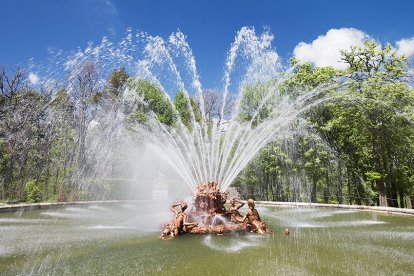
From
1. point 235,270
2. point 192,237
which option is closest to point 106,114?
point 192,237

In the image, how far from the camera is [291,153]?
32.8 m

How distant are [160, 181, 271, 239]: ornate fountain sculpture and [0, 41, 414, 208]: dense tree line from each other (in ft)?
33.6

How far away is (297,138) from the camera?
32625 millimetres

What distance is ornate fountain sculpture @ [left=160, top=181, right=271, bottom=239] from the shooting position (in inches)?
590

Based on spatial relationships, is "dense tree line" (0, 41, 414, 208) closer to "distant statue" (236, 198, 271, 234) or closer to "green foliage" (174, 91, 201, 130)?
"distant statue" (236, 198, 271, 234)

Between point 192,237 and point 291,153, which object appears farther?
point 291,153

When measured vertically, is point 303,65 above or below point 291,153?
above

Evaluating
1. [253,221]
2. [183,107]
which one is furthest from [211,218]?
[183,107]

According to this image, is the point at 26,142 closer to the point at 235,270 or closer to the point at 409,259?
the point at 235,270

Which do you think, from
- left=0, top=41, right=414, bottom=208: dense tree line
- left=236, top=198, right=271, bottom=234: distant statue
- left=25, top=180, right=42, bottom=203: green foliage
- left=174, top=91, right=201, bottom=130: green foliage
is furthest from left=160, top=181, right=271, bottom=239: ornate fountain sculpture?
left=174, top=91, right=201, bottom=130: green foliage

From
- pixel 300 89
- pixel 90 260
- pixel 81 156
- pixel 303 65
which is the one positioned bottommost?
pixel 90 260

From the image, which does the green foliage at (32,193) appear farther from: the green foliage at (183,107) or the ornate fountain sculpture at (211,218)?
→ the green foliage at (183,107)

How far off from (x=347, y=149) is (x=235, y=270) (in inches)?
1162

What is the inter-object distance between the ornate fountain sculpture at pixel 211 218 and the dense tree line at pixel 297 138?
1025cm
